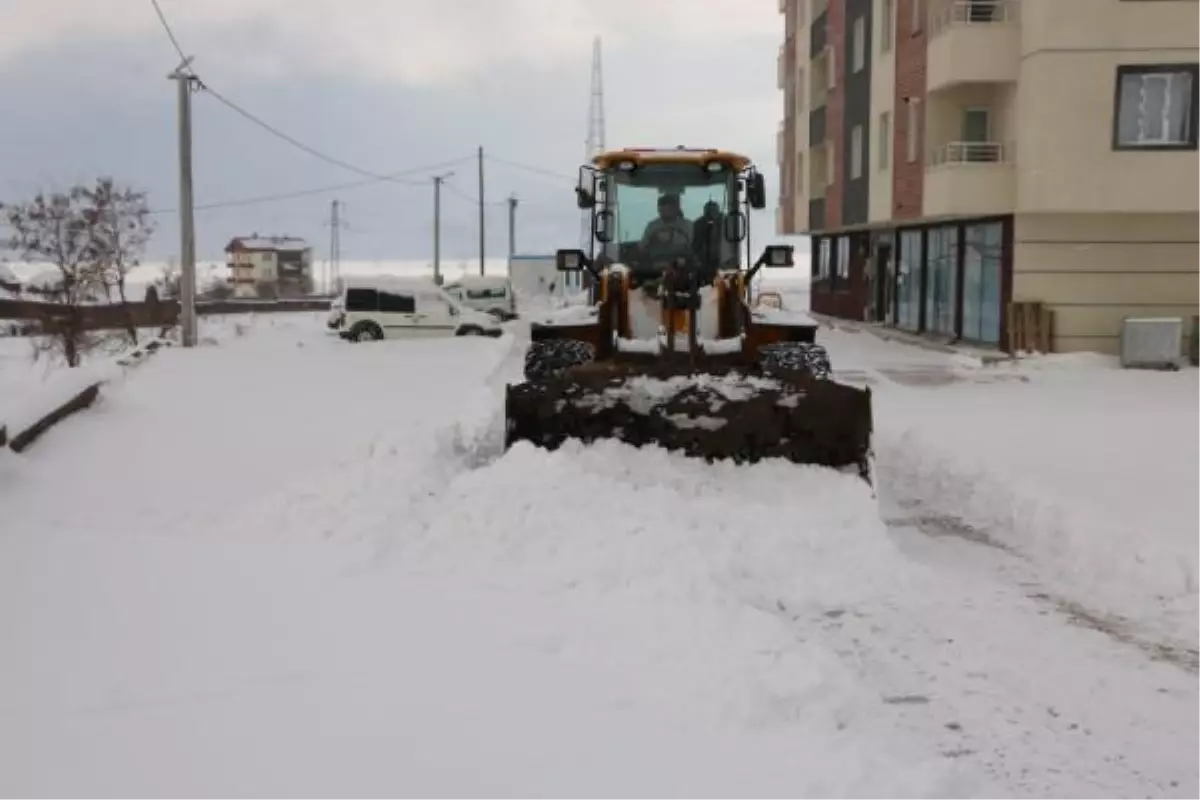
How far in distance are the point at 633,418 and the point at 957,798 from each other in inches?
188

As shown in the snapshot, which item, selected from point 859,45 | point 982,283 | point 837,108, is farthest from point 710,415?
point 837,108

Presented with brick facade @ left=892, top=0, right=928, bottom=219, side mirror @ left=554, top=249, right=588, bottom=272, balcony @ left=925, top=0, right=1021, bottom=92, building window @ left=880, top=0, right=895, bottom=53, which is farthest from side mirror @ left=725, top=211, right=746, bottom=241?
building window @ left=880, top=0, right=895, bottom=53

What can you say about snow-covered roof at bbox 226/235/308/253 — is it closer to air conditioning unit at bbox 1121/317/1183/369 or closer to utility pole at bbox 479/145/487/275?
utility pole at bbox 479/145/487/275

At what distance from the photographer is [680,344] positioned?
1045 centimetres

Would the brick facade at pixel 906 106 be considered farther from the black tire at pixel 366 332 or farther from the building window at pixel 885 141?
the black tire at pixel 366 332

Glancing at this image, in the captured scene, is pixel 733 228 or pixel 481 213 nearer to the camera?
pixel 733 228

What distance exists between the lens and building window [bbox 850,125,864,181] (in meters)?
32.5

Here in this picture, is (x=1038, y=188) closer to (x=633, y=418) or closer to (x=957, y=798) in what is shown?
(x=633, y=418)

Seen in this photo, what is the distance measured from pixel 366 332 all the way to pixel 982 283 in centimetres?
1513

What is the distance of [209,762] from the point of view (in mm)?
4160

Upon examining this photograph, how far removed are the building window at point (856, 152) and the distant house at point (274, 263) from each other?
69023mm

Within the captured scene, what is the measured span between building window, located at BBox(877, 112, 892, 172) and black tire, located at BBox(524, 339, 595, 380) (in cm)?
2056

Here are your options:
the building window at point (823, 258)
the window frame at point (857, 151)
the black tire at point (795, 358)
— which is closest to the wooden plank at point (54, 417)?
the black tire at point (795, 358)

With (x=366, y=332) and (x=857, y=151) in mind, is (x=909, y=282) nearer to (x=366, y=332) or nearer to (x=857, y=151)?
(x=857, y=151)
